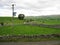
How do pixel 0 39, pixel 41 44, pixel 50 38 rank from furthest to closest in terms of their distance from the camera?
1. pixel 50 38
2. pixel 0 39
3. pixel 41 44

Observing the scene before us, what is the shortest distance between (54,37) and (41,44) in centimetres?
607

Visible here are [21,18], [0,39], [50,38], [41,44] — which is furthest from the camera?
[21,18]

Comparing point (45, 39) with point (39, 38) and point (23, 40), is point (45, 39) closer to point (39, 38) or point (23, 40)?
point (39, 38)

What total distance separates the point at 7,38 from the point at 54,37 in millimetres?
8124

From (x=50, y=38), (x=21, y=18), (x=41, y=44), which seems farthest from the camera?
(x=21, y=18)

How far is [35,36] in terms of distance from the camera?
87.7 ft

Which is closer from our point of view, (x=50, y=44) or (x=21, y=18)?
(x=50, y=44)

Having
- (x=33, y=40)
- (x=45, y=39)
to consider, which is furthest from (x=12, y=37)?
(x=45, y=39)

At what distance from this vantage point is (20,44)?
2252 centimetres

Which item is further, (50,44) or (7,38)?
(7,38)

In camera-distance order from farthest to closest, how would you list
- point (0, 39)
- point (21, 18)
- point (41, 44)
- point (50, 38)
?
point (21, 18) → point (50, 38) → point (0, 39) → point (41, 44)

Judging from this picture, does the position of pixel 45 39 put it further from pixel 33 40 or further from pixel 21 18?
pixel 21 18

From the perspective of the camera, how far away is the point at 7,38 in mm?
25531

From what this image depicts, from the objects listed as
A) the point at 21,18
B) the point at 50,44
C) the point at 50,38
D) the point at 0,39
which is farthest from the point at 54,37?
the point at 21,18
